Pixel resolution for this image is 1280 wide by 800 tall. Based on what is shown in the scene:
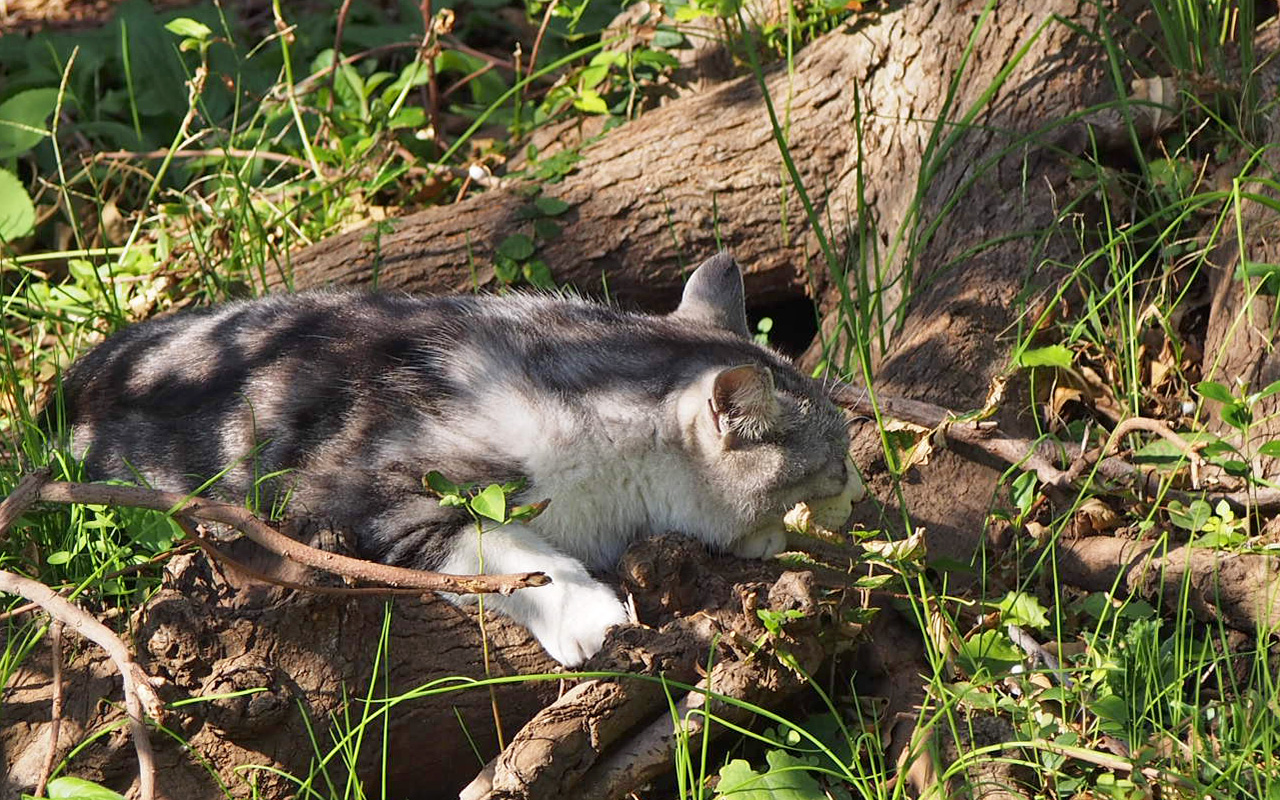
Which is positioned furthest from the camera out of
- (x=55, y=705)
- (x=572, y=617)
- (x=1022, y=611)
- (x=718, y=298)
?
(x=718, y=298)

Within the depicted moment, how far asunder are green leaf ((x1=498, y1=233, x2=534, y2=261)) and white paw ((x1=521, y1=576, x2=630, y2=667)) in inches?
75.2

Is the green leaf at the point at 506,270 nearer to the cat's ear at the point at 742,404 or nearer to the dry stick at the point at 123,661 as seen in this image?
the cat's ear at the point at 742,404

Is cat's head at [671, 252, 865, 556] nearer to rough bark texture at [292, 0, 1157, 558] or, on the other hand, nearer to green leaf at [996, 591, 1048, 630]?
green leaf at [996, 591, 1048, 630]

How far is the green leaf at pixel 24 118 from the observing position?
5.06 metres

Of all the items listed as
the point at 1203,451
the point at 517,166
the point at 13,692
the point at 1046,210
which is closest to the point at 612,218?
the point at 517,166

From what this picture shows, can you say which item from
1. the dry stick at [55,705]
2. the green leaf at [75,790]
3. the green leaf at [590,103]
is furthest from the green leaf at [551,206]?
the green leaf at [75,790]

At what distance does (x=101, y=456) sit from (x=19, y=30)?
4.08 m

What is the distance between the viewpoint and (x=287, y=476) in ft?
10.4

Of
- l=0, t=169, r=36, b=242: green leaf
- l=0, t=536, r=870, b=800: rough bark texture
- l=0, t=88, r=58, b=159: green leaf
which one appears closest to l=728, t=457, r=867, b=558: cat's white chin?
l=0, t=536, r=870, b=800: rough bark texture

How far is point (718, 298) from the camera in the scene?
3715mm

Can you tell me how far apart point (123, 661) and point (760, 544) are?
1553mm

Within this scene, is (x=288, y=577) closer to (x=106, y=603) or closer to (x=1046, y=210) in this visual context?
(x=106, y=603)

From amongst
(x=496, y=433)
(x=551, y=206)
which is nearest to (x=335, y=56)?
(x=551, y=206)

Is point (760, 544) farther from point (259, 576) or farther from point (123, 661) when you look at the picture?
point (123, 661)
